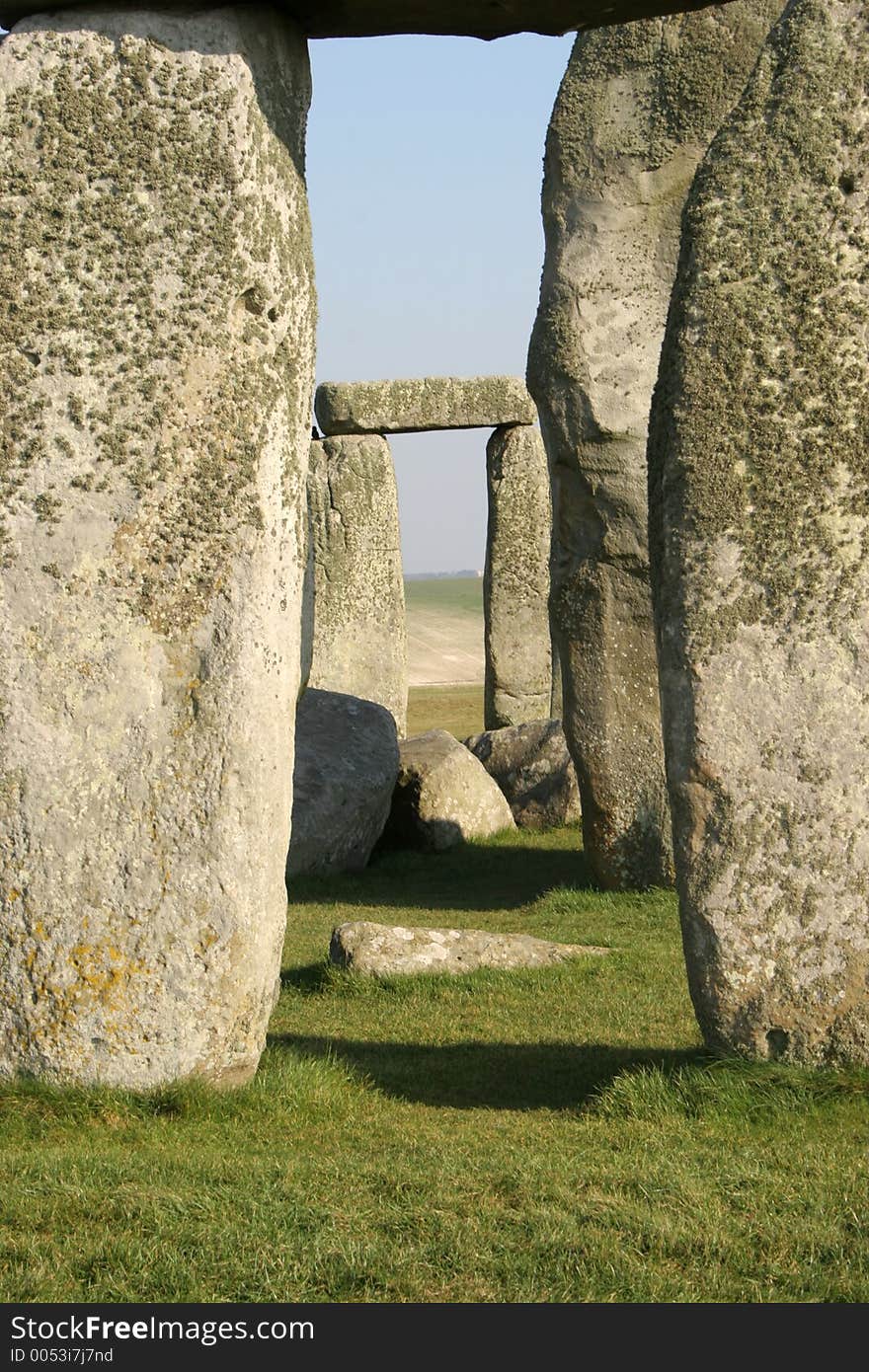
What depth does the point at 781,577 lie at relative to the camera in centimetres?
508

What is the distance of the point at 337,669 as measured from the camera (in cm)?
1819

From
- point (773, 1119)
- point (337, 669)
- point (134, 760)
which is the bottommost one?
point (337, 669)

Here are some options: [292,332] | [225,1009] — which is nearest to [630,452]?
[292,332]

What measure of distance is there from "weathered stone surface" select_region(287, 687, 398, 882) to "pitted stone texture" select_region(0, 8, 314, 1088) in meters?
5.26

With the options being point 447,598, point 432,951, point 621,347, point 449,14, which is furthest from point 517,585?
point 447,598

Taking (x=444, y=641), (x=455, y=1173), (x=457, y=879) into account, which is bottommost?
(x=444, y=641)

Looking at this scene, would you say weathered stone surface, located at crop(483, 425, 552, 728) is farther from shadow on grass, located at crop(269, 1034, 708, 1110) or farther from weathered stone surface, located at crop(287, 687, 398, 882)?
shadow on grass, located at crop(269, 1034, 708, 1110)

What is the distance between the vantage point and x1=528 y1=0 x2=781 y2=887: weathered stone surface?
9.74 meters

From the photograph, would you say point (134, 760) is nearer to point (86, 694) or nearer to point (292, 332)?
point (86, 694)

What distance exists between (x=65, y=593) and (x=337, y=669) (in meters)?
13.0

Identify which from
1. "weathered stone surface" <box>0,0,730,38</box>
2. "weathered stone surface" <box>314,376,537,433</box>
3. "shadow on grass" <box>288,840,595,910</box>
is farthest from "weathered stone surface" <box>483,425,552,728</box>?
"weathered stone surface" <box>0,0,730,38</box>

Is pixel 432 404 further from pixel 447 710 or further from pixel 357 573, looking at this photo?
pixel 447 710

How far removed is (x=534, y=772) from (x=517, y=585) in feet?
19.1

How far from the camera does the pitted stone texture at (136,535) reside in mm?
5086
